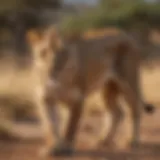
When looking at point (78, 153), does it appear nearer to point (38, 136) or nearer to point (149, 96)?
point (38, 136)

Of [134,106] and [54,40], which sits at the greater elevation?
[54,40]

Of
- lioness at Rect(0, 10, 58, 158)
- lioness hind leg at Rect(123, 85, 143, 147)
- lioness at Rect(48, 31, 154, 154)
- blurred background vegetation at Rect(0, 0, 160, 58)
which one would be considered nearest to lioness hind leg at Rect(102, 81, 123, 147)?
lioness at Rect(48, 31, 154, 154)

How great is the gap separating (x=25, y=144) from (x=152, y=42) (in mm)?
2521

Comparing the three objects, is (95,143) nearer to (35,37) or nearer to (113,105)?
(113,105)

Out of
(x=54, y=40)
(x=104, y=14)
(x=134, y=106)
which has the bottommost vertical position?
(x=134, y=106)

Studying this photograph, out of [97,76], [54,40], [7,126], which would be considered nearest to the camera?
[54,40]

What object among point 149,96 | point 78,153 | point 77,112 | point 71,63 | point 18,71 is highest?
point 18,71

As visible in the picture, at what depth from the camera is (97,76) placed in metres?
2.55

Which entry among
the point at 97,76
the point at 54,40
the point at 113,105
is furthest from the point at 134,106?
the point at 54,40

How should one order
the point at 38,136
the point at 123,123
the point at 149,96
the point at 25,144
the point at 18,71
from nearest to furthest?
1. the point at 25,144
2. the point at 38,136
3. the point at 123,123
4. the point at 149,96
5. the point at 18,71

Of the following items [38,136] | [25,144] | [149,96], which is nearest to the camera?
[25,144]

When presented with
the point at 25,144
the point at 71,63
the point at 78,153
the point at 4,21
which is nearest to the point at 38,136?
the point at 25,144

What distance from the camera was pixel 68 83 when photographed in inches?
93.7

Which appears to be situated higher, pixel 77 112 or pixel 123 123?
pixel 123 123
